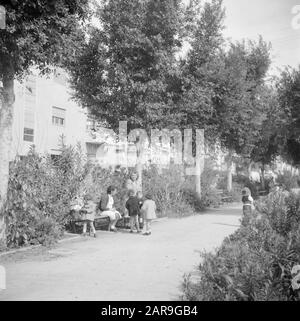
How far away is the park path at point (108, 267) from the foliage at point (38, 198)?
57 cm

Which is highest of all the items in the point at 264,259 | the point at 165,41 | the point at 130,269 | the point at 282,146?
the point at 165,41

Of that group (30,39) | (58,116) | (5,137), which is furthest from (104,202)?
(58,116)

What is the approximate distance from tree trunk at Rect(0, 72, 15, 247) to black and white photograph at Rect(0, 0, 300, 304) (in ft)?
0.08

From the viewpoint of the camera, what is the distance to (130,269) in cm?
847

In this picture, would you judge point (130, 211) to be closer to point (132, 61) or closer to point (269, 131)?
point (132, 61)

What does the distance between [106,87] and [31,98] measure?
50.2 feet

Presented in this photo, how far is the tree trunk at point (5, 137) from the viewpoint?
33.1 feet

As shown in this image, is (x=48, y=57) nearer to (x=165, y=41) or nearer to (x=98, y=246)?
(x=98, y=246)

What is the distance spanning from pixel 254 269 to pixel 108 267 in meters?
3.83

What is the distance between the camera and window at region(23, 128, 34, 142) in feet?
101

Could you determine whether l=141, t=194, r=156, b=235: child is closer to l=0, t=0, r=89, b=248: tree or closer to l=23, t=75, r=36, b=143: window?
l=0, t=0, r=89, b=248: tree

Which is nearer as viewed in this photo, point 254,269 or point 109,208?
point 254,269

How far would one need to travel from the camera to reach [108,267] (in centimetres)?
863

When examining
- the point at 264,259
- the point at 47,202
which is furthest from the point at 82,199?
the point at 264,259
